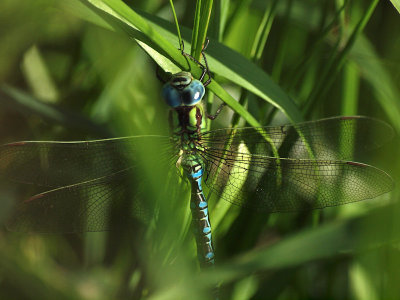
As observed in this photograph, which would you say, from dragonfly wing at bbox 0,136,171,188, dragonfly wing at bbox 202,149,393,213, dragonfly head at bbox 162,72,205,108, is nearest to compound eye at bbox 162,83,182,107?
dragonfly head at bbox 162,72,205,108

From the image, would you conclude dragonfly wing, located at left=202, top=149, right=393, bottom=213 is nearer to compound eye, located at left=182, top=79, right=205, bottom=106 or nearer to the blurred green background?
the blurred green background

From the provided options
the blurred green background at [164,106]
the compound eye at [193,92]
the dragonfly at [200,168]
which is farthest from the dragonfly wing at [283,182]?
the compound eye at [193,92]

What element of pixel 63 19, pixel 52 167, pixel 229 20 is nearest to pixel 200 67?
pixel 229 20

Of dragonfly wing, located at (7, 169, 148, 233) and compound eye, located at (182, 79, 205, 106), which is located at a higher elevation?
compound eye, located at (182, 79, 205, 106)

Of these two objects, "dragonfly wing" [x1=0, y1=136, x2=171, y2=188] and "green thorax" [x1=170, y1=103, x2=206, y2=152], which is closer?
"dragonfly wing" [x1=0, y1=136, x2=171, y2=188]

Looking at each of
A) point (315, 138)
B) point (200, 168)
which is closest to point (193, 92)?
point (200, 168)

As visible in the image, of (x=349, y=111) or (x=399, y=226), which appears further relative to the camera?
(x=349, y=111)

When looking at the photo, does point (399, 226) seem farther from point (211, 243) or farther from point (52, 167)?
point (52, 167)

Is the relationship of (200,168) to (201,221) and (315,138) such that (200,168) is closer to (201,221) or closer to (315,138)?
(201,221)
